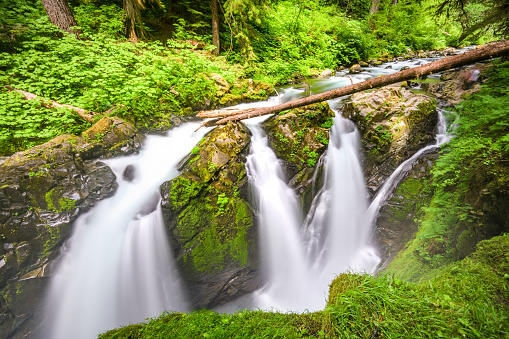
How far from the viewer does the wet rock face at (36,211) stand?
10.8ft

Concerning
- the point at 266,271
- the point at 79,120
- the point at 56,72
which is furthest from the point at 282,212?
the point at 56,72

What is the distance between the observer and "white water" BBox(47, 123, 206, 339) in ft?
12.2

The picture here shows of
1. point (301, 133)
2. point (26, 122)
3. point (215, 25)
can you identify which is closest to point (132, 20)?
point (215, 25)

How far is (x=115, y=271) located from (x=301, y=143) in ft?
16.6

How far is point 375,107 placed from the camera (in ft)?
18.5

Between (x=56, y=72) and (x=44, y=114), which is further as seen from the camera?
(x=56, y=72)

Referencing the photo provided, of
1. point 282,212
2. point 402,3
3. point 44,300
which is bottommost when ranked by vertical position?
point 282,212

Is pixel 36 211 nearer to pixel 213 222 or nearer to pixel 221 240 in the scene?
pixel 213 222

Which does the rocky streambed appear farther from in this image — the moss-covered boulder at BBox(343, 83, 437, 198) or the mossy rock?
the mossy rock

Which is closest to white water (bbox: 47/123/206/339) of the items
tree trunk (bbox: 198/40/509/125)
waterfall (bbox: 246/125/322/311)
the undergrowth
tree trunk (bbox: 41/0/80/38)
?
waterfall (bbox: 246/125/322/311)

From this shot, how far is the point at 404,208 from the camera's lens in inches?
189

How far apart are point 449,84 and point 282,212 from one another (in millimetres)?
7464

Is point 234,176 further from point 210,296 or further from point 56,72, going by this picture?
point 56,72

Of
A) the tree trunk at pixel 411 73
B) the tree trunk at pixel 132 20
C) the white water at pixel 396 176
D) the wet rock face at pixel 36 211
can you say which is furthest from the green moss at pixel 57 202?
the white water at pixel 396 176
